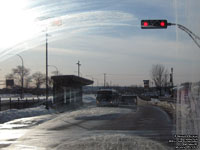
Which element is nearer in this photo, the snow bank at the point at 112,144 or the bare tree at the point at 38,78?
the snow bank at the point at 112,144

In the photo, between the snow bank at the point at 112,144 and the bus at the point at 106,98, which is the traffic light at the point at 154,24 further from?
the bus at the point at 106,98

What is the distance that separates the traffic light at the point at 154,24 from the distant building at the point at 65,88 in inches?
755

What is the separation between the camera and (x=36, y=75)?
145 m

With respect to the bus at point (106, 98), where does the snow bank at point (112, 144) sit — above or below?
below

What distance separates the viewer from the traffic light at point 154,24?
19.3m

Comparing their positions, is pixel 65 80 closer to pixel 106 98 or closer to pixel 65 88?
pixel 65 88

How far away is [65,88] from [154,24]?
2307cm

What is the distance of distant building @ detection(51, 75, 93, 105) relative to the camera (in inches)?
1502

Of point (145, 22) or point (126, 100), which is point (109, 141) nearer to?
point (145, 22)

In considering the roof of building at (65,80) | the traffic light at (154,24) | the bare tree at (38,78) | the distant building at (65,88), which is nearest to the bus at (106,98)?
the distant building at (65,88)

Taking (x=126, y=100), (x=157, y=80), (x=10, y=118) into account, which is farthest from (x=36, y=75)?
(x=10, y=118)

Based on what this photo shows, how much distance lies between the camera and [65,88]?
135 ft

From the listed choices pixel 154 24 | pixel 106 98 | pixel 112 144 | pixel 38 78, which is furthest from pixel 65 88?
pixel 38 78

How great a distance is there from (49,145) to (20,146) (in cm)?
99
